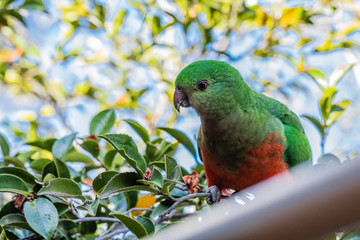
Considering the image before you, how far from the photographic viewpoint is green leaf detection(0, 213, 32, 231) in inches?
51.7

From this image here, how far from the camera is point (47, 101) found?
3.75 meters

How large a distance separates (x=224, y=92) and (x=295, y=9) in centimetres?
151

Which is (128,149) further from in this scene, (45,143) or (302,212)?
(302,212)

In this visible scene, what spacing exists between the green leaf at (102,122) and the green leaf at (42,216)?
621mm

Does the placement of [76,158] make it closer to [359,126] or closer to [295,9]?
[295,9]

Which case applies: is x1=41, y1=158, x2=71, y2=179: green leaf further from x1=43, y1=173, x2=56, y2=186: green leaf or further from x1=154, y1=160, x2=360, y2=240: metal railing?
x1=154, y1=160, x2=360, y2=240: metal railing

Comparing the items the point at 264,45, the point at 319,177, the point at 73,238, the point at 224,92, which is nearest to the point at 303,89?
the point at 264,45

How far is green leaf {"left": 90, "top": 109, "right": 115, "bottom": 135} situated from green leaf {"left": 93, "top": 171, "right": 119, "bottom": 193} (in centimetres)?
50

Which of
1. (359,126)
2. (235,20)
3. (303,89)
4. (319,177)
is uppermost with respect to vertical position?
(235,20)

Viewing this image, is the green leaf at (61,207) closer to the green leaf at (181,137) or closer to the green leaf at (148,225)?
the green leaf at (148,225)

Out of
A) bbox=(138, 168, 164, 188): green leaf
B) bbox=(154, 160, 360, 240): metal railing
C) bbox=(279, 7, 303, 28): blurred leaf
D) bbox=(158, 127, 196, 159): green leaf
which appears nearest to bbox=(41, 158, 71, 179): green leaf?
bbox=(138, 168, 164, 188): green leaf

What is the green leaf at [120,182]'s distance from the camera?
1.30 meters

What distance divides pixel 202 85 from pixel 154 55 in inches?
72.2

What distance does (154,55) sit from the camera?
3.72 meters
